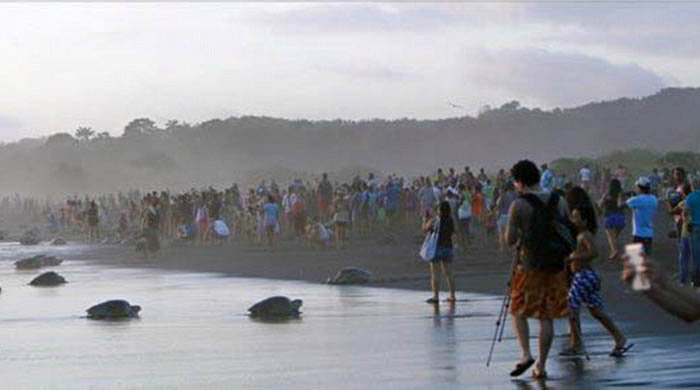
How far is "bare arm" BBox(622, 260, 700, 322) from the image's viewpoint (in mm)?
6043

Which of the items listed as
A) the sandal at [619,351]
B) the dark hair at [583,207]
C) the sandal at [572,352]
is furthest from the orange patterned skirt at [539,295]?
the sandal at [572,352]

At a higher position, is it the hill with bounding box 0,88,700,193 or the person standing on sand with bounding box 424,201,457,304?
the hill with bounding box 0,88,700,193

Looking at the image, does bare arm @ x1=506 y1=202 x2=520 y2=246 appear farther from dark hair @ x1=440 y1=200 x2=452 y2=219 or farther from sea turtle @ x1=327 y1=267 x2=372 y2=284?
sea turtle @ x1=327 y1=267 x2=372 y2=284

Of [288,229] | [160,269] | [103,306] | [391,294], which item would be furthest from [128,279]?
[288,229]

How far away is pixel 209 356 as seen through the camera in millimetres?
16438

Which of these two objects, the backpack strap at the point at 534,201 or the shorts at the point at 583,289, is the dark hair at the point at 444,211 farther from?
the backpack strap at the point at 534,201

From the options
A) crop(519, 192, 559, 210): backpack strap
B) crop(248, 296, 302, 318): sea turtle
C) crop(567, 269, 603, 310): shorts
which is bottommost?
crop(248, 296, 302, 318): sea turtle

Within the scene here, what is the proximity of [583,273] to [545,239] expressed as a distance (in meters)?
1.44

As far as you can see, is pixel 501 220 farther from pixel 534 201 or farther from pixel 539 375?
pixel 539 375

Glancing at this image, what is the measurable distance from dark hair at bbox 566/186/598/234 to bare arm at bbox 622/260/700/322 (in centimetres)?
846

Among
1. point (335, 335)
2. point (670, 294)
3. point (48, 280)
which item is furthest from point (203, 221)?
point (670, 294)

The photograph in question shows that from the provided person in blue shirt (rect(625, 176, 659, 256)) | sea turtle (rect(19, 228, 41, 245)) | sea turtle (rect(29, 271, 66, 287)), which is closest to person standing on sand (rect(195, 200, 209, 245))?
sea turtle (rect(19, 228, 41, 245))

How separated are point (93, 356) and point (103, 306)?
5630mm

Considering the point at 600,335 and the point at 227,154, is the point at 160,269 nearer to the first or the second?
the point at 600,335
